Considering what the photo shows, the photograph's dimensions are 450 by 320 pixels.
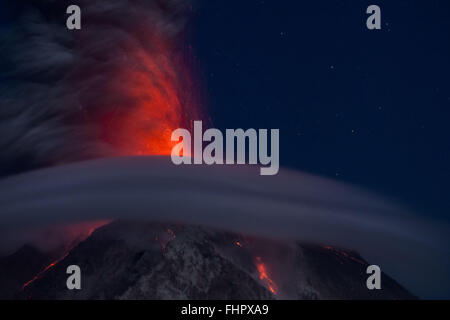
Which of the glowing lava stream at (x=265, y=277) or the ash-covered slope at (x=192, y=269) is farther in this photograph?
the glowing lava stream at (x=265, y=277)

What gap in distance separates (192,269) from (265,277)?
10.2 ft

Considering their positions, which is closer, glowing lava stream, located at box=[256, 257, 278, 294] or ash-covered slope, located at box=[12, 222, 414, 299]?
ash-covered slope, located at box=[12, 222, 414, 299]

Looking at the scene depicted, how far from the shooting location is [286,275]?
17.7m

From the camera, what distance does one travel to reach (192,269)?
16.4 metres

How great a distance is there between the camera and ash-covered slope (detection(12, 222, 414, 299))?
1560 cm

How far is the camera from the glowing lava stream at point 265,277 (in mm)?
16339

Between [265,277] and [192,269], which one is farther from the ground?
[192,269]

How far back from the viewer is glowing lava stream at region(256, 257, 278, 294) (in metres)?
16.3

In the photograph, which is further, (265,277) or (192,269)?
(265,277)

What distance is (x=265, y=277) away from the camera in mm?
16812

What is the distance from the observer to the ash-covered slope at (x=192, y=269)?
614 inches
